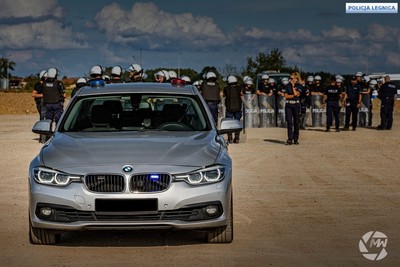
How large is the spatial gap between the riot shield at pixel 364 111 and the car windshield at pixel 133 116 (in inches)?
906

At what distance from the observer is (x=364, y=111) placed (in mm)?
32375

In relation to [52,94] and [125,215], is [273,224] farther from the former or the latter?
[52,94]

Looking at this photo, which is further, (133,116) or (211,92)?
(211,92)

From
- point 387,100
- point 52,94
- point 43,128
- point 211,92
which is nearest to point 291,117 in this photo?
point 211,92

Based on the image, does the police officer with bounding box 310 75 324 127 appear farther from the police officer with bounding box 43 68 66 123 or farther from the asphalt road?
the asphalt road

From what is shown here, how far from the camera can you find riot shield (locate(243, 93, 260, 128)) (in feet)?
101

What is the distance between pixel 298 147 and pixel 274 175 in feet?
22.1

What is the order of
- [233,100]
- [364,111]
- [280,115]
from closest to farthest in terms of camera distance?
1. [233,100]
2. [280,115]
3. [364,111]

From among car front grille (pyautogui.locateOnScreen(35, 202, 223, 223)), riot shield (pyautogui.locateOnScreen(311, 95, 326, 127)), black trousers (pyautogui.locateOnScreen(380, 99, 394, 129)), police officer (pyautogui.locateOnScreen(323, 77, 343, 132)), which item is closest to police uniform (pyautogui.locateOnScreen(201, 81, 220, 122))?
police officer (pyautogui.locateOnScreen(323, 77, 343, 132))

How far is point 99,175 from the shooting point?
7.85 m

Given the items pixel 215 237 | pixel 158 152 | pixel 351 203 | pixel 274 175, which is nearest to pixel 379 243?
pixel 215 237

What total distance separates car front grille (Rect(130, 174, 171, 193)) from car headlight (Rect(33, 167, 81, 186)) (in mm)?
479

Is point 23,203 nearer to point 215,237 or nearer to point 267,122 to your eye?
point 215,237

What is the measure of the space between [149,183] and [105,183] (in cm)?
37
